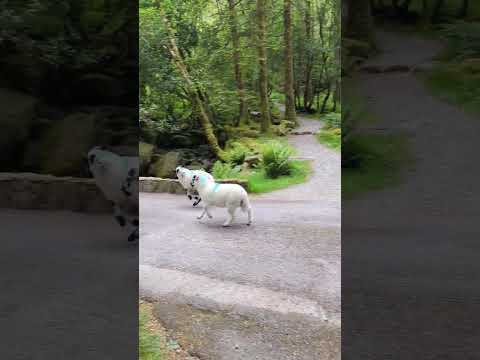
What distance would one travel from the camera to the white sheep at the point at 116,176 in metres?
1.90

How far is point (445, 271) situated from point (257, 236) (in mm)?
815

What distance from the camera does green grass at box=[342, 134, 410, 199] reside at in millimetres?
1840

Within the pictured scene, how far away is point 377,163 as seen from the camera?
1843mm

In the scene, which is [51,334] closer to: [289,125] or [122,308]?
[122,308]

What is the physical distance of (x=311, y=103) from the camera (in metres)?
2.13

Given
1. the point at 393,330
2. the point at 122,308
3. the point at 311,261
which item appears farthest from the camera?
the point at 311,261

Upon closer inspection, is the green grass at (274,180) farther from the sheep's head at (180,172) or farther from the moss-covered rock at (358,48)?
the moss-covered rock at (358,48)

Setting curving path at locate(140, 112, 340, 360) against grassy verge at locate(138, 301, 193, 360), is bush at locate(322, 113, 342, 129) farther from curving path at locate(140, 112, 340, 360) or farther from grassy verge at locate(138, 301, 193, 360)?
grassy verge at locate(138, 301, 193, 360)

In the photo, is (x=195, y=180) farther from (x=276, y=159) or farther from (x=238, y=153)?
(x=276, y=159)

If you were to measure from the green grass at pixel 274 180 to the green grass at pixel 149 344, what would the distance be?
30.8 inches

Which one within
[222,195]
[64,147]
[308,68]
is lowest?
[222,195]

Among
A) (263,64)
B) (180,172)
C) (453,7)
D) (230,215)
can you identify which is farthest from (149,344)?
(453,7)

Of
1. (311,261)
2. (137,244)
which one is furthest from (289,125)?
(137,244)

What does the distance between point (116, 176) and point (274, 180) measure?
733mm
